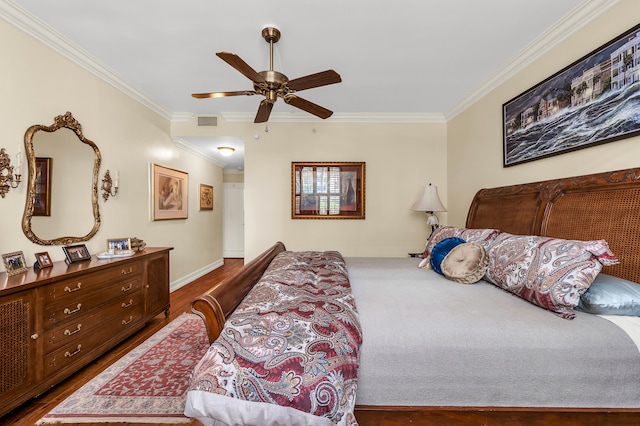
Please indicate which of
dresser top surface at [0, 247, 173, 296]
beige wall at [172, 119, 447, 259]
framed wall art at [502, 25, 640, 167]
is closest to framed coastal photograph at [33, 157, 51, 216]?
dresser top surface at [0, 247, 173, 296]

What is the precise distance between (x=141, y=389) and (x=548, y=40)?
13.8 feet

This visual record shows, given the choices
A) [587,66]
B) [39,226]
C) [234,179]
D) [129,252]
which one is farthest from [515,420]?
[234,179]

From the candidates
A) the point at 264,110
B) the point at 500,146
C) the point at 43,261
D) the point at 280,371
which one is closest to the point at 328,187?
the point at 264,110

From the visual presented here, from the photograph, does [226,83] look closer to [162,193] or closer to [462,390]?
[162,193]

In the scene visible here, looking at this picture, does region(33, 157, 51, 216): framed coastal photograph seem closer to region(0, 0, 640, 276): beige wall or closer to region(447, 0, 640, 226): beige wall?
region(0, 0, 640, 276): beige wall

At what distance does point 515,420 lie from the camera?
1.12 m

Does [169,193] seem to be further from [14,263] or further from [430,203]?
[430,203]

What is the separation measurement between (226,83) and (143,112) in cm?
128

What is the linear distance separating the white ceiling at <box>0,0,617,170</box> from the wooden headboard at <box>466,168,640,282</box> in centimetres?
107

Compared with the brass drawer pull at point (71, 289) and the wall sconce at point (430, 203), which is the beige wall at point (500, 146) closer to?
the wall sconce at point (430, 203)

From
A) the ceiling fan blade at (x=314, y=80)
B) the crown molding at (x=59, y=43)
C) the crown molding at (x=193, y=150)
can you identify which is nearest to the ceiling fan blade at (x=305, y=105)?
the ceiling fan blade at (x=314, y=80)

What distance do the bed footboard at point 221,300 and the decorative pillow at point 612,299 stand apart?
71.1 inches

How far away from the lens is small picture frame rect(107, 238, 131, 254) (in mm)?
2629

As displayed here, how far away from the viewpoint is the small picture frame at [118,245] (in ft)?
8.63
